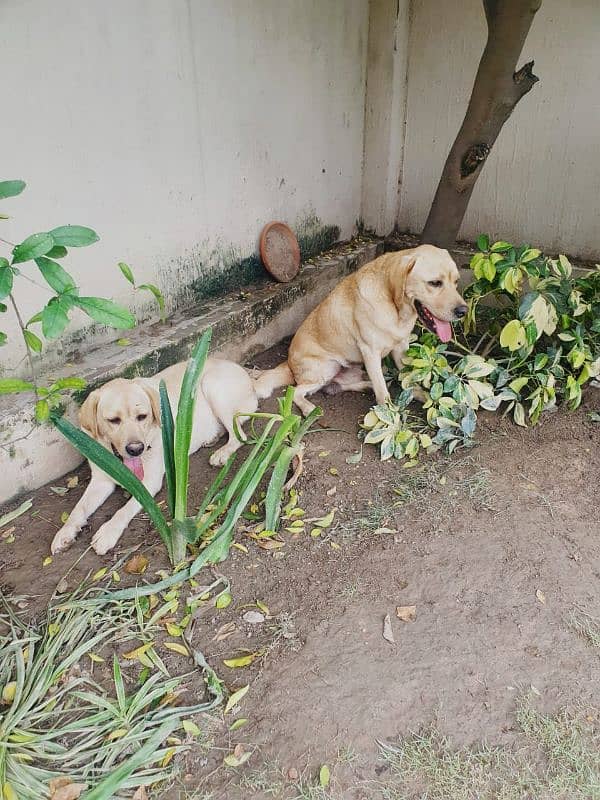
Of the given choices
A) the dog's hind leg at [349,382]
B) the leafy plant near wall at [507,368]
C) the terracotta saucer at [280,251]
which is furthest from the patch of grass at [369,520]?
the terracotta saucer at [280,251]

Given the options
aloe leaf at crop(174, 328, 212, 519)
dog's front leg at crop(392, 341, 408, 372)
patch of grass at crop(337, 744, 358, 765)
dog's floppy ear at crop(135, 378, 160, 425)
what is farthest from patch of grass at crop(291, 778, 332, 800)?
dog's front leg at crop(392, 341, 408, 372)

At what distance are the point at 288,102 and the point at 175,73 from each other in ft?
3.97

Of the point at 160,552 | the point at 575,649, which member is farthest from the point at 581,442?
the point at 160,552

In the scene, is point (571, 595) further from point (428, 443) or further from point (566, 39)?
point (566, 39)

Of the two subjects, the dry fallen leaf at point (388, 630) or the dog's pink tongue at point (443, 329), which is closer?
the dry fallen leaf at point (388, 630)

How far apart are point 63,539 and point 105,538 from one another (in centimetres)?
22

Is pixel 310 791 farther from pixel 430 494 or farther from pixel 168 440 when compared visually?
pixel 430 494

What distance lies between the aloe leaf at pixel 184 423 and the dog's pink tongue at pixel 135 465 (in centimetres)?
46

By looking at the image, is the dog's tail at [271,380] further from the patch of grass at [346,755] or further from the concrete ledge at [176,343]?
the patch of grass at [346,755]

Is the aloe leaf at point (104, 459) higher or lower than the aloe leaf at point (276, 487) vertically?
higher

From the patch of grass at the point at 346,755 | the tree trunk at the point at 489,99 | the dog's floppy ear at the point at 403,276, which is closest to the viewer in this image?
the patch of grass at the point at 346,755

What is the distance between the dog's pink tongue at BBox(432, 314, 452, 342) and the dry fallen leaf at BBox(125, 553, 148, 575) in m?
2.07

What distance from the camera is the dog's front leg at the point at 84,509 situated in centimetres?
286

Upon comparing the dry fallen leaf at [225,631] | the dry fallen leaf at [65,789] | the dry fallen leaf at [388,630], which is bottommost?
the dry fallen leaf at [225,631]
